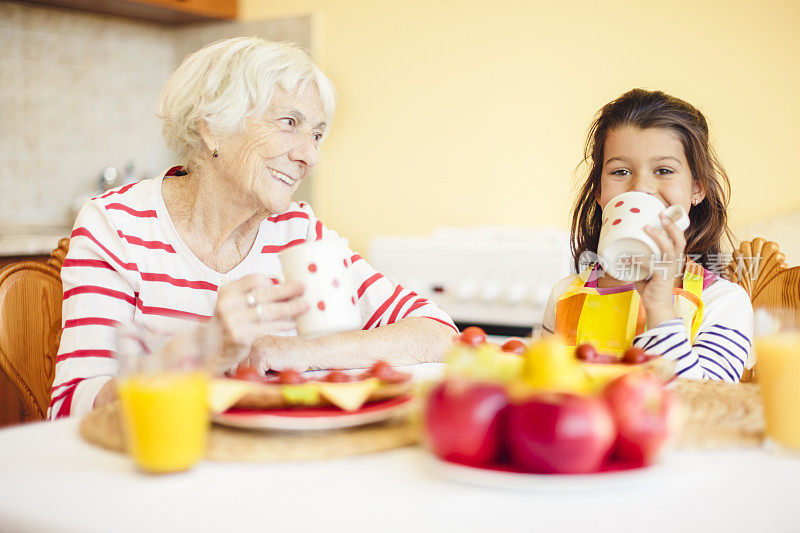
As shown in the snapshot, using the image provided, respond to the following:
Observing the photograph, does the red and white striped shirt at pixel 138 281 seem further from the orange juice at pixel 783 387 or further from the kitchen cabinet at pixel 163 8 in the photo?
the kitchen cabinet at pixel 163 8

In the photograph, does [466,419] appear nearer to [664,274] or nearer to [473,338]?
[473,338]

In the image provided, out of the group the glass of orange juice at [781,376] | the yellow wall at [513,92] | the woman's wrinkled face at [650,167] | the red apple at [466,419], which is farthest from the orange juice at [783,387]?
the yellow wall at [513,92]

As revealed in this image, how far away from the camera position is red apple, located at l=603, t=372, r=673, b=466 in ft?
2.22

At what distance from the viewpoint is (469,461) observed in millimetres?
690

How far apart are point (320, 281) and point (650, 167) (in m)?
0.74

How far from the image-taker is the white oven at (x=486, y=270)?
7.77 feet

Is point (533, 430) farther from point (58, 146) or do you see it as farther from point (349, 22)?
point (58, 146)

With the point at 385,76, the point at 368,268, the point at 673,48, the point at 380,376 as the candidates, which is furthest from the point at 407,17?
the point at 380,376

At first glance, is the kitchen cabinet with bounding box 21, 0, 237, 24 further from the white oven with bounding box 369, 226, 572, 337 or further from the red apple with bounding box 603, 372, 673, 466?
the red apple with bounding box 603, 372, 673, 466

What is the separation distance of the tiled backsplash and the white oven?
43.0 inches

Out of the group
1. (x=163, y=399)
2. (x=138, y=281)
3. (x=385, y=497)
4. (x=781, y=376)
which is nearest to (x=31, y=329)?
(x=138, y=281)

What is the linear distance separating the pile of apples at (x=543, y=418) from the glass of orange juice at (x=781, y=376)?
163 millimetres

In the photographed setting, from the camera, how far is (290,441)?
2.62ft

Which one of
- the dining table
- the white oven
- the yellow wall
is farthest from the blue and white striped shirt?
the yellow wall
